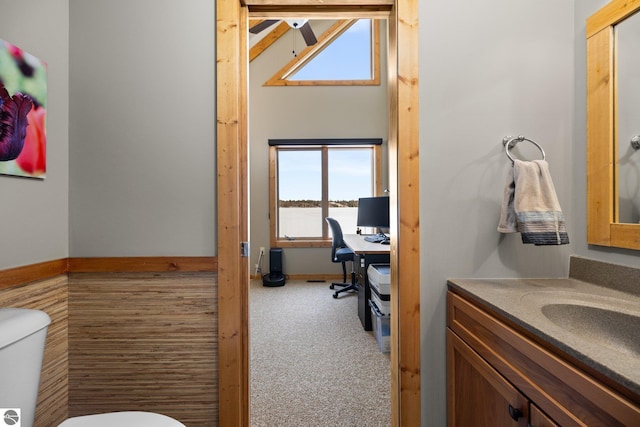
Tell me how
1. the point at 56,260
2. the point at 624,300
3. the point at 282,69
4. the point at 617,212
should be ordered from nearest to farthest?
the point at 624,300 → the point at 617,212 → the point at 56,260 → the point at 282,69

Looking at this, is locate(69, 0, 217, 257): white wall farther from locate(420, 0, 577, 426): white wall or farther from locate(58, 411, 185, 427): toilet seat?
locate(420, 0, 577, 426): white wall

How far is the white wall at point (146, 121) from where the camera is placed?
51.0 inches

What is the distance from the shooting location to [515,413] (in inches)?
32.4

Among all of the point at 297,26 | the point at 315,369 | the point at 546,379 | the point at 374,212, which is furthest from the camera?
the point at 374,212

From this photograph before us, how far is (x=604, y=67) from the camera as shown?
116cm

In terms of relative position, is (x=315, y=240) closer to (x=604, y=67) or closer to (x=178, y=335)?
(x=178, y=335)

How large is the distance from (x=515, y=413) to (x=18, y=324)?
1.41 metres

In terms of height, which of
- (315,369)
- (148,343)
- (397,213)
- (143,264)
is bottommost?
(315,369)

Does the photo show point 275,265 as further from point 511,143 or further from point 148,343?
point 511,143

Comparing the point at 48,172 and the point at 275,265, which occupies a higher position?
the point at 48,172

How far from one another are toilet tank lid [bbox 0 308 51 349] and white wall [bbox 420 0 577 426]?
1.34 metres

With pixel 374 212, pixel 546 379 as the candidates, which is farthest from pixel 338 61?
pixel 546 379

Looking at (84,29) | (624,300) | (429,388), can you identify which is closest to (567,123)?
(624,300)

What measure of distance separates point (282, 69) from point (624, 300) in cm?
489
